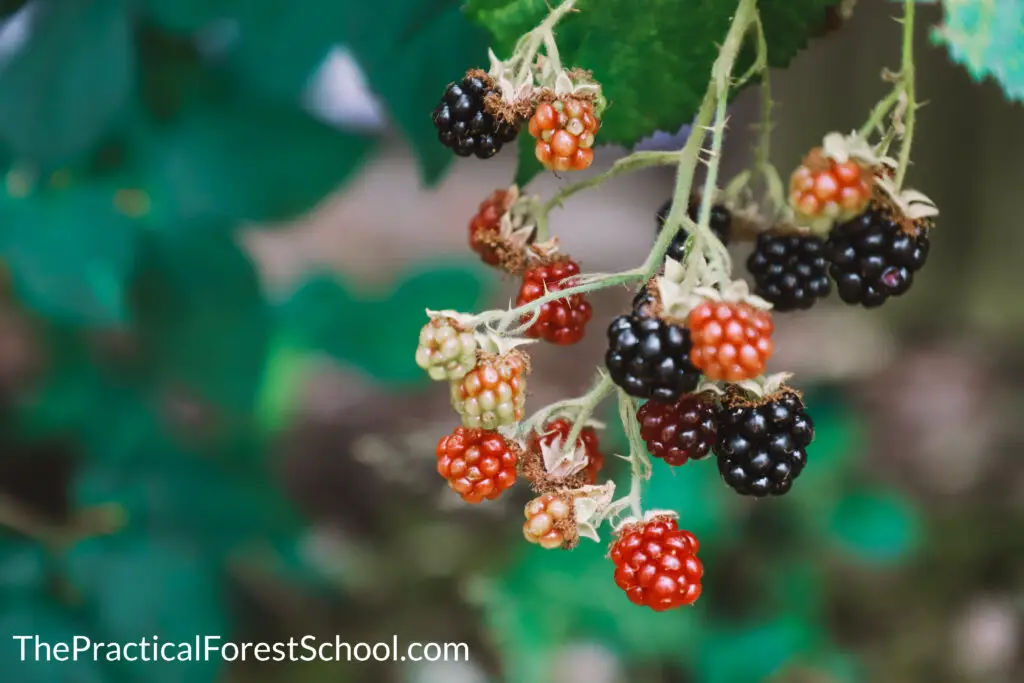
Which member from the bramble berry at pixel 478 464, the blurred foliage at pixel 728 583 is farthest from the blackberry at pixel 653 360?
the blurred foliage at pixel 728 583

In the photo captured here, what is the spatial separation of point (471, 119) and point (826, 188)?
23 centimetres

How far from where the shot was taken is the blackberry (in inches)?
17.6

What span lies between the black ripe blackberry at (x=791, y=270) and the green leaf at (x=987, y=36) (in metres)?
0.14

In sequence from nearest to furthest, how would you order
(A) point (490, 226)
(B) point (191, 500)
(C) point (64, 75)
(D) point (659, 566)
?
(D) point (659, 566)
(A) point (490, 226)
(C) point (64, 75)
(B) point (191, 500)

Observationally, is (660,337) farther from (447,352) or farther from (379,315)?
(379,315)

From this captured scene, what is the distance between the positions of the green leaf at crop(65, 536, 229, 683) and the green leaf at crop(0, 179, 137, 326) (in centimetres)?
39

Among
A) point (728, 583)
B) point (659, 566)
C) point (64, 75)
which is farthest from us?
point (728, 583)

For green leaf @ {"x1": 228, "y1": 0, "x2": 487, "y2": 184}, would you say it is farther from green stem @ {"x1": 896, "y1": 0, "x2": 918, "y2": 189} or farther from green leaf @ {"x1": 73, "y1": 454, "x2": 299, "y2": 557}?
green leaf @ {"x1": 73, "y1": 454, "x2": 299, "y2": 557}

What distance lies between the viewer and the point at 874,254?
516 mm

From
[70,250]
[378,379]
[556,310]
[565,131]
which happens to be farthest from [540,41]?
[378,379]

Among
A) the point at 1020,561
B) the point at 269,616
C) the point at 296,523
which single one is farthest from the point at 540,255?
the point at 1020,561

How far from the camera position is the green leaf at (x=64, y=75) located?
104cm

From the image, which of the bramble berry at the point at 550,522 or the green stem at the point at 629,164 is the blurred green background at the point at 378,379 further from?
the bramble berry at the point at 550,522

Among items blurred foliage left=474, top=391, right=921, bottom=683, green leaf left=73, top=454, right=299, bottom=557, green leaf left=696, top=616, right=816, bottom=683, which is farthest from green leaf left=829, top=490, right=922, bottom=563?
green leaf left=73, top=454, right=299, bottom=557
